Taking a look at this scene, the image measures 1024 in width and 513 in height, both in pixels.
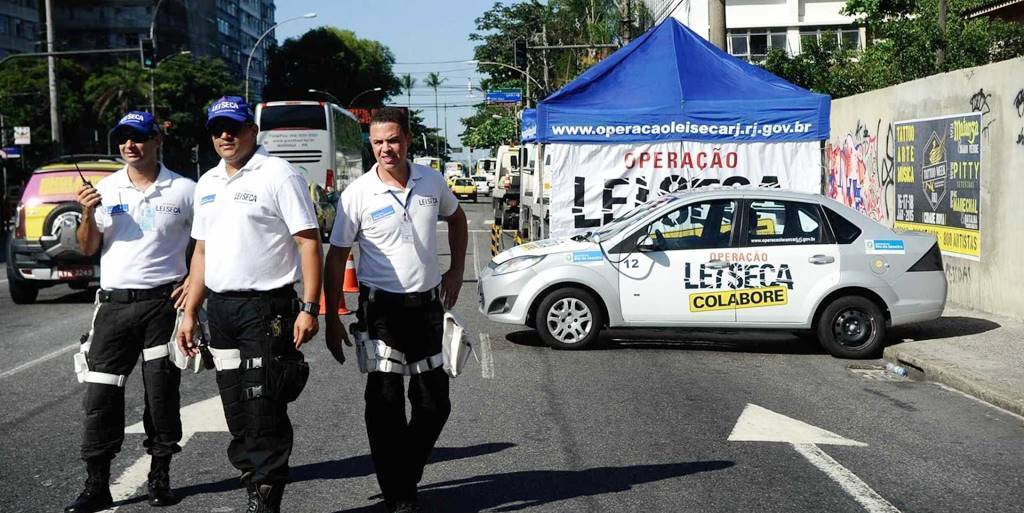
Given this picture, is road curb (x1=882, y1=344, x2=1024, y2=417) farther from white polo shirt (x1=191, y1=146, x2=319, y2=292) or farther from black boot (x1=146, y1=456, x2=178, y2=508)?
black boot (x1=146, y1=456, x2=178, y2=508)

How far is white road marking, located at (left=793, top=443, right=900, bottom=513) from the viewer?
19.4 feet

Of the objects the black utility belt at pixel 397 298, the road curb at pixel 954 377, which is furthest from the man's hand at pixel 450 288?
the road curb at pixel 954 377

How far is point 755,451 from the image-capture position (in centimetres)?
714

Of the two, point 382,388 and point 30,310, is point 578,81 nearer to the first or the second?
point 30,310

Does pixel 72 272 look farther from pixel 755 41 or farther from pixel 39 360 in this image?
pixel 755 41

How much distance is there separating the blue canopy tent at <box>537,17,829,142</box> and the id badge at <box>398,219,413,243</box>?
10142mm

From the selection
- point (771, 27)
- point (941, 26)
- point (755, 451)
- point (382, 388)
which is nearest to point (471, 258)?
point (941, 26)

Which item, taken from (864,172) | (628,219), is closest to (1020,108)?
(628,219)

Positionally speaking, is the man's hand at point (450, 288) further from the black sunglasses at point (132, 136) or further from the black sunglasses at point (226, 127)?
the black sunglasses at point (132, 136)

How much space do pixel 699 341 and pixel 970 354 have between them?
2670 millimetres

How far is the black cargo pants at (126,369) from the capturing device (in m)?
5.66

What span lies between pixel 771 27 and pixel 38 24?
5363 cm

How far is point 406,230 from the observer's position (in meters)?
5.52

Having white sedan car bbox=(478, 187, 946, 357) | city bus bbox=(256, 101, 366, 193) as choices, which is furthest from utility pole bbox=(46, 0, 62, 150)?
white sedan car bbox=(478, 187, 946, 357)
